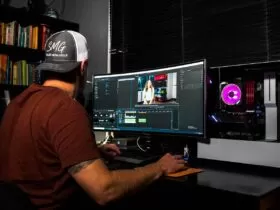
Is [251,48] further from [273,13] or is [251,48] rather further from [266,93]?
[266,93]

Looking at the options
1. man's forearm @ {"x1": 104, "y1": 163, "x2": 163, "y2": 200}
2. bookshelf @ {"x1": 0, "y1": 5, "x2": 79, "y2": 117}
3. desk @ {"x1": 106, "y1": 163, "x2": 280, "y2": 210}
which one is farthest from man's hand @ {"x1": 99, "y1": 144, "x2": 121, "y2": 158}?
bookshelf @ {"x1": 0, "y1": 5, "x2": 79, "y2": 117}

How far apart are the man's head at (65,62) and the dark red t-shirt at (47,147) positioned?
0.40 ft

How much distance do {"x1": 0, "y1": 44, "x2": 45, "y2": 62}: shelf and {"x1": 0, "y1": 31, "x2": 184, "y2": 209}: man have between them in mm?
1642

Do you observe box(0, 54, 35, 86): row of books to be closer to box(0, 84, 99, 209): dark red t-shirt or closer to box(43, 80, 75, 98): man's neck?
box(43, 80, 75, 98): man's neck

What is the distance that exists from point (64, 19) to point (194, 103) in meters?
2.02

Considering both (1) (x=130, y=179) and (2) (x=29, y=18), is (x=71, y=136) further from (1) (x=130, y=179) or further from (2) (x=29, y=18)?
(2) (x=29, y=18)

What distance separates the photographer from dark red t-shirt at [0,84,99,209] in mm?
1001

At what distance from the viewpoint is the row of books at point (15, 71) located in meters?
2.59


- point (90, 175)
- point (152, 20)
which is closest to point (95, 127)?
point (152, 20)

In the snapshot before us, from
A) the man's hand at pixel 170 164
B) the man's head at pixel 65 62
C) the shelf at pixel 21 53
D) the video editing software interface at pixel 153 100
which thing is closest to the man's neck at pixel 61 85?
the man's head at pixel 65 62

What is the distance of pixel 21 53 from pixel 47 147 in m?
2.01

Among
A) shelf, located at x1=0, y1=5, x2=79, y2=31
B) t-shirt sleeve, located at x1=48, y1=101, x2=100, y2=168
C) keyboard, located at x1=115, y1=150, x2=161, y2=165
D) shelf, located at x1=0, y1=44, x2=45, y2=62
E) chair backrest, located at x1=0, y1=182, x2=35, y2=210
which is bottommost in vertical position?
keyboard, located at x1=115, y1=150, x2=161, y2=165

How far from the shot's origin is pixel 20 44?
269 cm

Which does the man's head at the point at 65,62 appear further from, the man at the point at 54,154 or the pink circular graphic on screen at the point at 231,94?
the pink circular graphic on screen at the point at 231,94
